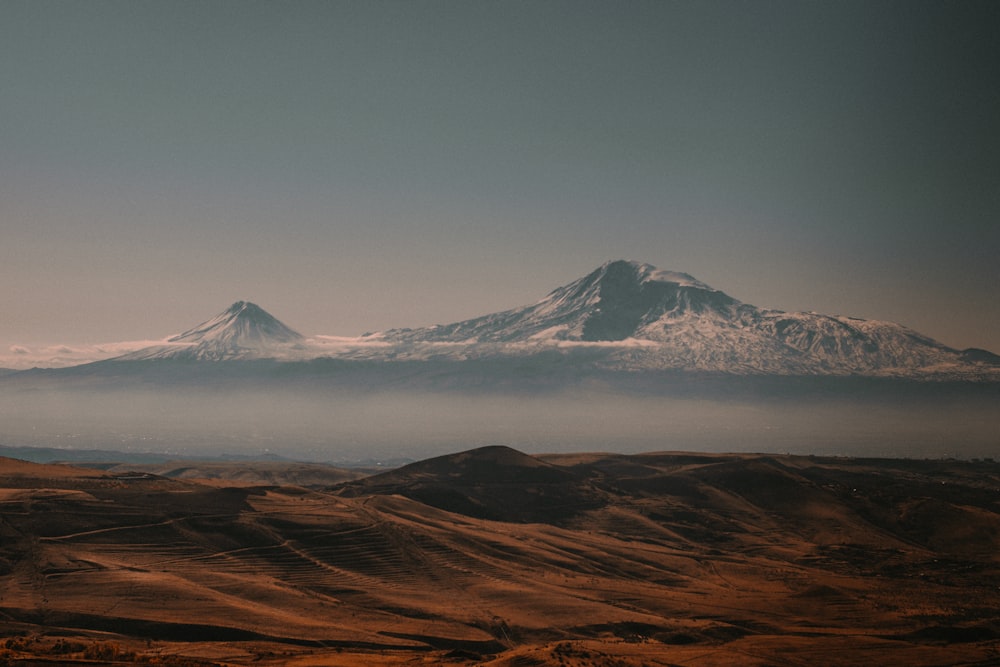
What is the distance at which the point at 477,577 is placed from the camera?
111 meters

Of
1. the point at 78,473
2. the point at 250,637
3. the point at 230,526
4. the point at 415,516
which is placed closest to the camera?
the point at 250,637

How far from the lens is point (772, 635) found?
3703 inches

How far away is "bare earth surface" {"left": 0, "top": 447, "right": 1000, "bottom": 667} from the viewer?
83.1 m

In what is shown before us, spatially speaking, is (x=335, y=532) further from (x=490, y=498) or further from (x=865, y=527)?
(x=865, y=527)

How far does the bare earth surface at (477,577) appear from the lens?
83125 mm

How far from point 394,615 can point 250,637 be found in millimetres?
16096

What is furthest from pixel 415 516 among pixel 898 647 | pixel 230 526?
pixel 898 647

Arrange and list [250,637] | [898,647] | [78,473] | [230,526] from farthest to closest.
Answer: [78,473], [230,526], [898,647], [250,637]

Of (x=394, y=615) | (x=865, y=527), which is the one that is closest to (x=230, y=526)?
(x=394, y=615)

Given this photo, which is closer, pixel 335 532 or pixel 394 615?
pixel 394 615

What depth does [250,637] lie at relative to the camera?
82.3 metres

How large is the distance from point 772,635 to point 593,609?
1703 cm

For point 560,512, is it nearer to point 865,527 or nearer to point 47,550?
point 865,527

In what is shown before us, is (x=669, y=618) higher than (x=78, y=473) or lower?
lower
